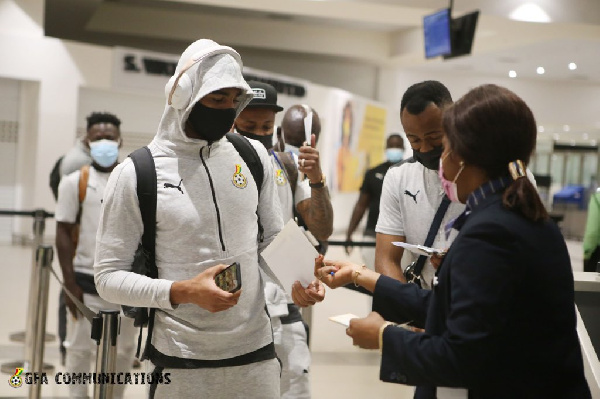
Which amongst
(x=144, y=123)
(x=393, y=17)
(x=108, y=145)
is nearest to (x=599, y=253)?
(x=108, y=145)

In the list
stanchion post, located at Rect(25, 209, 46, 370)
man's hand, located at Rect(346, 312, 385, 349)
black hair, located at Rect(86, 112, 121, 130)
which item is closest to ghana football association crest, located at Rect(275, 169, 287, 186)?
man's hand, located at Rect(346, 312, 385, 349)

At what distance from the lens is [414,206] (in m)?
2.88

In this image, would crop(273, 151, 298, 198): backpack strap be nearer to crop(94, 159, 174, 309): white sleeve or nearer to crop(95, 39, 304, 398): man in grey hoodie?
crop(95, 39, 304, 398): man in grey hoodie

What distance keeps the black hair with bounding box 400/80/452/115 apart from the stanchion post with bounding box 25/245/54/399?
2886mm

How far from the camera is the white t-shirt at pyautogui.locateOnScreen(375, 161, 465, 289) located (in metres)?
2.82

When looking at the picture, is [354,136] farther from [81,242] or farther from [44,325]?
[44,325]

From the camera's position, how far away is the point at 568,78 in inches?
795

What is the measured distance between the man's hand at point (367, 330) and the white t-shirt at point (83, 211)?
10.7 feet

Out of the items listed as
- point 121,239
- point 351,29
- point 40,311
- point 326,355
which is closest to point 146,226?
point 121,239

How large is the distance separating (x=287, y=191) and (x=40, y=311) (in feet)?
7.29

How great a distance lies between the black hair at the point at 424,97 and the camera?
2828mm

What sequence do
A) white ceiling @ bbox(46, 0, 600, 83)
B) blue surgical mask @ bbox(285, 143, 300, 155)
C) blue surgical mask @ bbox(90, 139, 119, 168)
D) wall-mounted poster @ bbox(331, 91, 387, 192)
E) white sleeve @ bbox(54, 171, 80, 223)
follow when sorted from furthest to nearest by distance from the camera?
wall-mounted poster @ bbox(331, 91, 387, 192) → white ceiling @ bbox(46, 0, 600, 83) → blue surgical mask @ bbox(90, 139, 119, 168) → white sleeve @ bbox(54, 171, 80, 223) → blue surgical mask @ bbox(285, 143, 300, 155)

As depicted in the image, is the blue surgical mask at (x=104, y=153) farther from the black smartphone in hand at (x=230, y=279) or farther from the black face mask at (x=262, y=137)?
the black smartphone in hand at (x=230, y=279)

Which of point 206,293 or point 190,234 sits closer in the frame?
point 206,293
